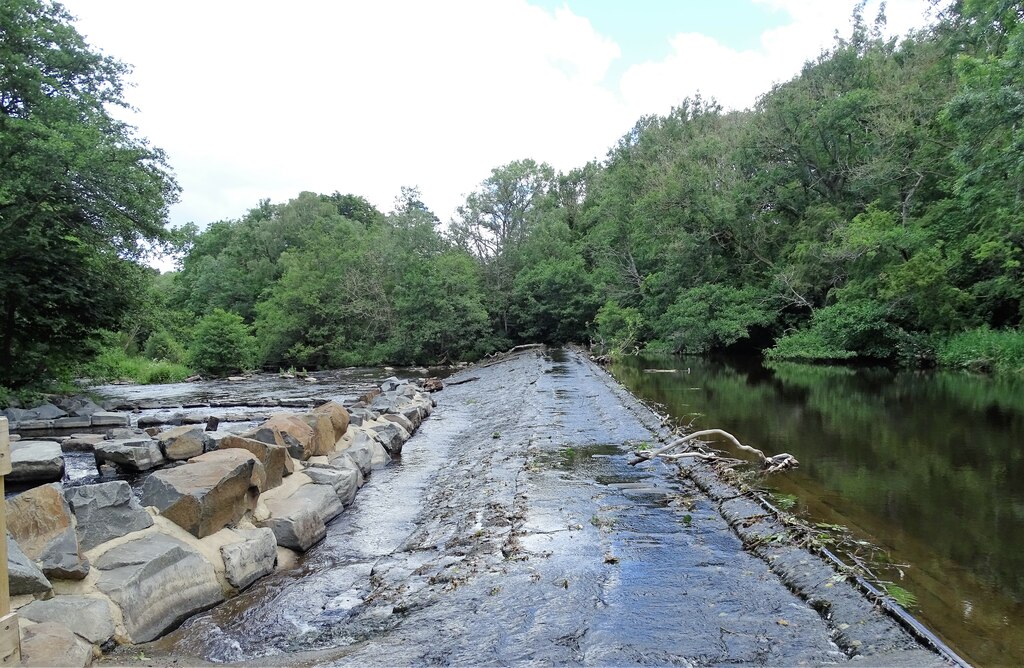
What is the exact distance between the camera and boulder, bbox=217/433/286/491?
7.84 meters

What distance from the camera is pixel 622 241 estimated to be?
4312 centimetres

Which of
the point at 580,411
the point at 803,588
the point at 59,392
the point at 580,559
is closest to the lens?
the point at 803,588

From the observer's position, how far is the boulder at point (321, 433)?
995cm

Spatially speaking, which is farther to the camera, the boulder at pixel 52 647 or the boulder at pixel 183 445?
the boulder at pixel 183 445

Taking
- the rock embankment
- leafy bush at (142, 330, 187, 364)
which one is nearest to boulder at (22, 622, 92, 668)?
the rock embankment

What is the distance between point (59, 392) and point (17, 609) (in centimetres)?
1664

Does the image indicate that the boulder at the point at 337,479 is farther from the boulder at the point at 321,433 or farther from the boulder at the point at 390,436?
the boulder at the point at 390,436

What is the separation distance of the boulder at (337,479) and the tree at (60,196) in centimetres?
1056

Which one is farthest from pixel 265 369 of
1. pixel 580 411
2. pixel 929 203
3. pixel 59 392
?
pixel 929 203

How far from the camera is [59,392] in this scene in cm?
1772

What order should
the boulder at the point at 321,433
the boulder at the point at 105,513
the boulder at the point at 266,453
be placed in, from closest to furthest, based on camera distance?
1. the boulder at the point at 105,513
2. the boulder at the point at 266,453
3. the boulder at the point at 321,433

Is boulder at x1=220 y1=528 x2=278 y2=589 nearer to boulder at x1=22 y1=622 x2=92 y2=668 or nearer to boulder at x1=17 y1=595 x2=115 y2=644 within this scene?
boulder at x1=17 y1=595 x2=115 y2=644

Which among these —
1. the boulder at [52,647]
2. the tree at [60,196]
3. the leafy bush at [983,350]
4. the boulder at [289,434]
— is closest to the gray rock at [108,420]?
the tree at [60,196]

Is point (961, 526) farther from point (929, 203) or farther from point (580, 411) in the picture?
point (929, 203)
